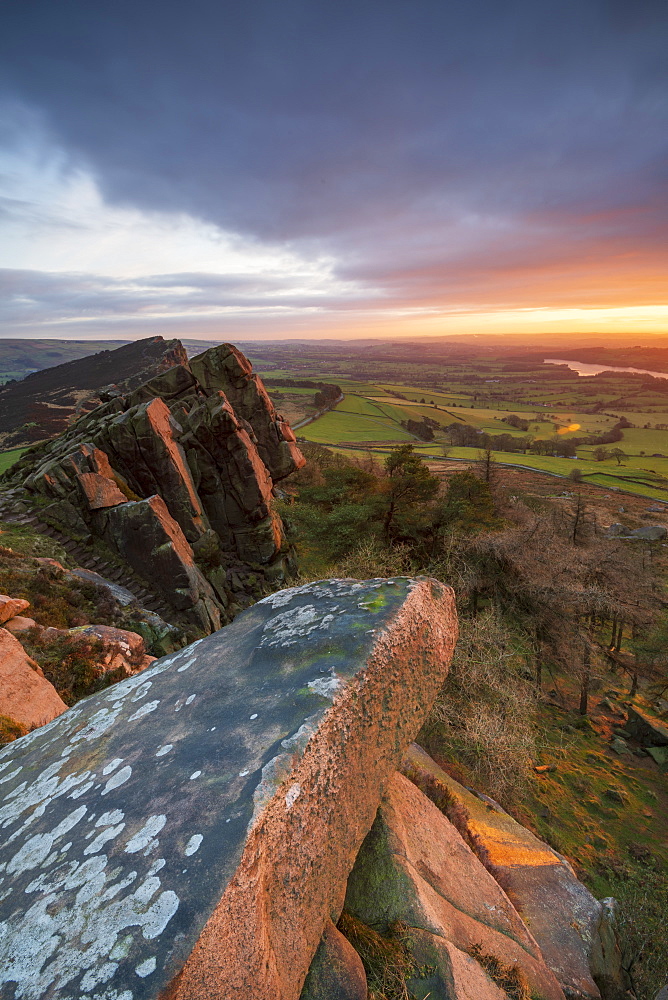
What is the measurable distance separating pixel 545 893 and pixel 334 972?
5767 mm

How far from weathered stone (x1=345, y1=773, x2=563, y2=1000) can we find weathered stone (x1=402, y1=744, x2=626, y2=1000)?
2.76ft

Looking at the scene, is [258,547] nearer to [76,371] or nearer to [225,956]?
[225,956]

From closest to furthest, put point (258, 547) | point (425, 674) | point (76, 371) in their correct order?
1. point (425, 674)
2. point (258, 547)
3. point (76, 371)

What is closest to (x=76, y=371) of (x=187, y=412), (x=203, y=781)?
(x=187, y=412)

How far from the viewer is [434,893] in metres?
5.97

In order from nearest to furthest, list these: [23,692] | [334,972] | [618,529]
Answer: [334,972]
[23,692]
[618,529]

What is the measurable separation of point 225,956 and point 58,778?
283 centimetres

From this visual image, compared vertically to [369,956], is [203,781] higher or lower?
higher

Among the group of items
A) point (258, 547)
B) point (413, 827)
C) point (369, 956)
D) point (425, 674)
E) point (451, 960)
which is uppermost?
point (425, 674)

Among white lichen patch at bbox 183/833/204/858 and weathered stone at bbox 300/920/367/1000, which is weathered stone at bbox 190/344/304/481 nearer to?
weathered stone at bbox 300/920/367/1000

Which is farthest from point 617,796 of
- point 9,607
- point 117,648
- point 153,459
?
point 153,459

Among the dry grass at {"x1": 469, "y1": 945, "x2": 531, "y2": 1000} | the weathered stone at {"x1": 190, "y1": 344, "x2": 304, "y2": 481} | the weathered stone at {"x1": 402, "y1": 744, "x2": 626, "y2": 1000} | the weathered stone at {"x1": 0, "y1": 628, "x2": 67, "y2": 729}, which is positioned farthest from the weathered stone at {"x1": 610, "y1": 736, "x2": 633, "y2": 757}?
the weathered stone at {"x1": 190, "y1": 344, "x2": 304, "y2": 481}

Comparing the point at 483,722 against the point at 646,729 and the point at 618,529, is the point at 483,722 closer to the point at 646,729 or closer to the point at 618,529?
the point at 646,729

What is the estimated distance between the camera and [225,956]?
116 inches
